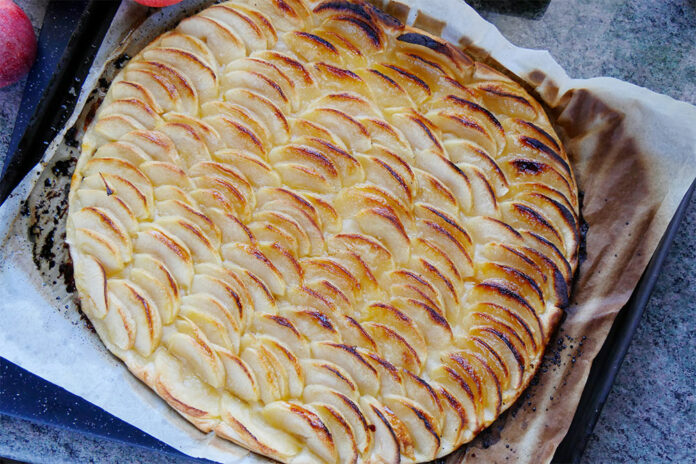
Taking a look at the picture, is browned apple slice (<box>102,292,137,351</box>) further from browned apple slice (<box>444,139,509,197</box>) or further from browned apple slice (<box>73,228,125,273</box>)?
browned apple slice (<box>444,139,509,197</box>)

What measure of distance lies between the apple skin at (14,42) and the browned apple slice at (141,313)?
1.03m

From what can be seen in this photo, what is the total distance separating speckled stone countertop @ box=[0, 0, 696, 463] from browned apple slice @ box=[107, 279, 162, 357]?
0.64 metres

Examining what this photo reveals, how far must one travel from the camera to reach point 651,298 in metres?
2.81

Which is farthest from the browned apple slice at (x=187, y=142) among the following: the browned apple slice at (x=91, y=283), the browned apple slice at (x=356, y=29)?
the browned apple slice at (x=356, y=29)

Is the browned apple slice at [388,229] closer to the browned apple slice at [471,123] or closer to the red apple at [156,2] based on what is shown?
the browned apple slice at [471,123]

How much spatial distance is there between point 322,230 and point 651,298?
4.70 feet

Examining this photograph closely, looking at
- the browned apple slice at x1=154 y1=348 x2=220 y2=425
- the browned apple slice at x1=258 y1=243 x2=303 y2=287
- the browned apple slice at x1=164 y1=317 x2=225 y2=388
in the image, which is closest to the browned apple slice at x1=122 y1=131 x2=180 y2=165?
the browned apple slice at x1=258 y1=243 x2=303 y2=287

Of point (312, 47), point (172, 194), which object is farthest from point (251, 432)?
point (312, 47)

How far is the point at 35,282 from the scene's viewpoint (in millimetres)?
2434

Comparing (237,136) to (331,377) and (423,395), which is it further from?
(423,395)

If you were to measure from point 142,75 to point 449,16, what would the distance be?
124 cm

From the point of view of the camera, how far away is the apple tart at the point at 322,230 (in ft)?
7.57

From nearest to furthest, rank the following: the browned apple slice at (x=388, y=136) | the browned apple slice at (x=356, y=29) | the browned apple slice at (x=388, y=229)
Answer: the browned apple slice at (x=388, y=229), the browned apple slice at (x=388, y=136), the browned apple slice at (x=356, y=29)

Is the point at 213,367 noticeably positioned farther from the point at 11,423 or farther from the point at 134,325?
the point at 11,423
